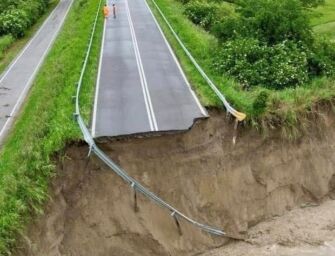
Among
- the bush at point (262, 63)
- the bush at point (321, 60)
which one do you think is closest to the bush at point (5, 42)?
the bush at point (262, 63)

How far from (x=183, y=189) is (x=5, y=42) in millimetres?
33462

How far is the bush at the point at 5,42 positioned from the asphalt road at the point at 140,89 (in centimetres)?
1284

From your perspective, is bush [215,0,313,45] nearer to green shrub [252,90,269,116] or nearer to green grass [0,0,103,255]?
green grass [0,0,103,255]

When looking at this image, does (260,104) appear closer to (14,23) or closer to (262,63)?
(262,63)

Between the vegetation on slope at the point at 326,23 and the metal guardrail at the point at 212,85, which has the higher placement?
the metal guardrail at the point at 212,85

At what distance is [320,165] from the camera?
22031 millimetres

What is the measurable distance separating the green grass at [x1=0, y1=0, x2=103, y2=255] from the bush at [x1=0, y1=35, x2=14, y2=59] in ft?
48.9

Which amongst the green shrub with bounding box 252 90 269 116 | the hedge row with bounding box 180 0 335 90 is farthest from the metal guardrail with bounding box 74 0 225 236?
the hedge row with bounding box 180 0 335 90

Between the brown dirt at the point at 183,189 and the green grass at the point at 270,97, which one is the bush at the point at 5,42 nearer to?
the green grass at the point at 270,97

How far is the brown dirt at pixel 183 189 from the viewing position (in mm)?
17656

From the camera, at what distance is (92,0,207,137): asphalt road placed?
20658mm

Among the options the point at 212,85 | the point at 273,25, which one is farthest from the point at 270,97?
the point at 273,25

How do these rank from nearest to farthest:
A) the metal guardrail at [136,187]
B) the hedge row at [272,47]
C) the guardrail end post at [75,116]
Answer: the metal guardrail at [136,187], the guardrail end post at [75,116], the hedge row at [272,47]

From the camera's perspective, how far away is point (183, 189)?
1917 cm
